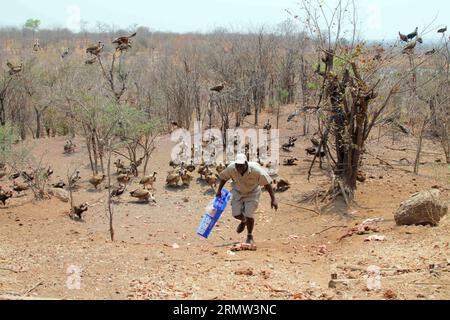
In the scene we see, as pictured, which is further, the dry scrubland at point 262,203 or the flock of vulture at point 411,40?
the flock of vulture at point 411,40

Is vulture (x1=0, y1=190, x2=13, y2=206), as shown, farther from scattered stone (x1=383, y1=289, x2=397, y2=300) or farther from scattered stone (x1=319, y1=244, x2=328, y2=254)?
scattered stone (x1=383, y1=289, x2=397, y2=300)

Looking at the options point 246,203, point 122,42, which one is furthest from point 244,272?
point 122,42

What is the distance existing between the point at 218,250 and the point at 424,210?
3.09 metres

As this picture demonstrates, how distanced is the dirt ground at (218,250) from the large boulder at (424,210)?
0.67 ft

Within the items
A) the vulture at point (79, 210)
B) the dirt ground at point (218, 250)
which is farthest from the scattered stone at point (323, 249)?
the vulture at point (79, 210)

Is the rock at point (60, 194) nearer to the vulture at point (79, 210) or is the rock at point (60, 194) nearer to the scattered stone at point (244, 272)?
the vulture at point (79, 210)

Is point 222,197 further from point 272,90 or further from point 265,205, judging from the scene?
point 272,90

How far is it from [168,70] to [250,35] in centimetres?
433

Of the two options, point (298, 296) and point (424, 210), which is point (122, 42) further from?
point (298, 296)

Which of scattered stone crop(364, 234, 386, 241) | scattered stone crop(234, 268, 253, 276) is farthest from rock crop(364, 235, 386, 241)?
scattered stone crop(234, 268, 253, 276)

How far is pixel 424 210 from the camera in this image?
7711mm

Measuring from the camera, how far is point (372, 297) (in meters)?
5.03

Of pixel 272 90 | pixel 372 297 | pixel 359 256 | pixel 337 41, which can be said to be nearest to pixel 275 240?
pixel 359 256

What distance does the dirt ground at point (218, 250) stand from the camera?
5.45 m
